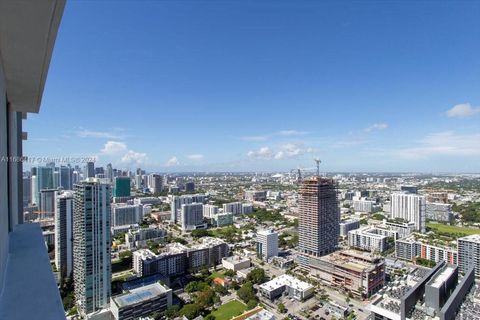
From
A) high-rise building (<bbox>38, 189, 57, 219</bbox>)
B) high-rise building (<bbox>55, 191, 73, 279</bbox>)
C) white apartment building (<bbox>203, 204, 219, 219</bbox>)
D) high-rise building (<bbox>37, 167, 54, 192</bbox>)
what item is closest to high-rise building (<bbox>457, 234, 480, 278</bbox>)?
white apartment building (<bbox>203, 204, 219, 219</bbox>)

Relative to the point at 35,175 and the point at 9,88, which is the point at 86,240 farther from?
the point at 35,175

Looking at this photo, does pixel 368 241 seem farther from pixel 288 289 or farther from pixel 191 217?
pixel 191 217

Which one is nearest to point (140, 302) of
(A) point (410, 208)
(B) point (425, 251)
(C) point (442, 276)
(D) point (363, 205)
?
(C) point (442, 276)

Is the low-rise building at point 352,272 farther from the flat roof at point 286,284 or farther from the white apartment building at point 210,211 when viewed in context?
the white apartment building at point 210,211

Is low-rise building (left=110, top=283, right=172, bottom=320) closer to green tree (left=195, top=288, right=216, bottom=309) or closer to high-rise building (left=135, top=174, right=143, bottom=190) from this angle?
green tree (left=195, top=288, right=216, bottom=309)

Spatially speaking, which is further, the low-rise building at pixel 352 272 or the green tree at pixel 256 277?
the green tree at pixel 256 277

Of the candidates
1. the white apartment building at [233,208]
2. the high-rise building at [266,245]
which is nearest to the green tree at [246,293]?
the high-rise building at [266,245]
